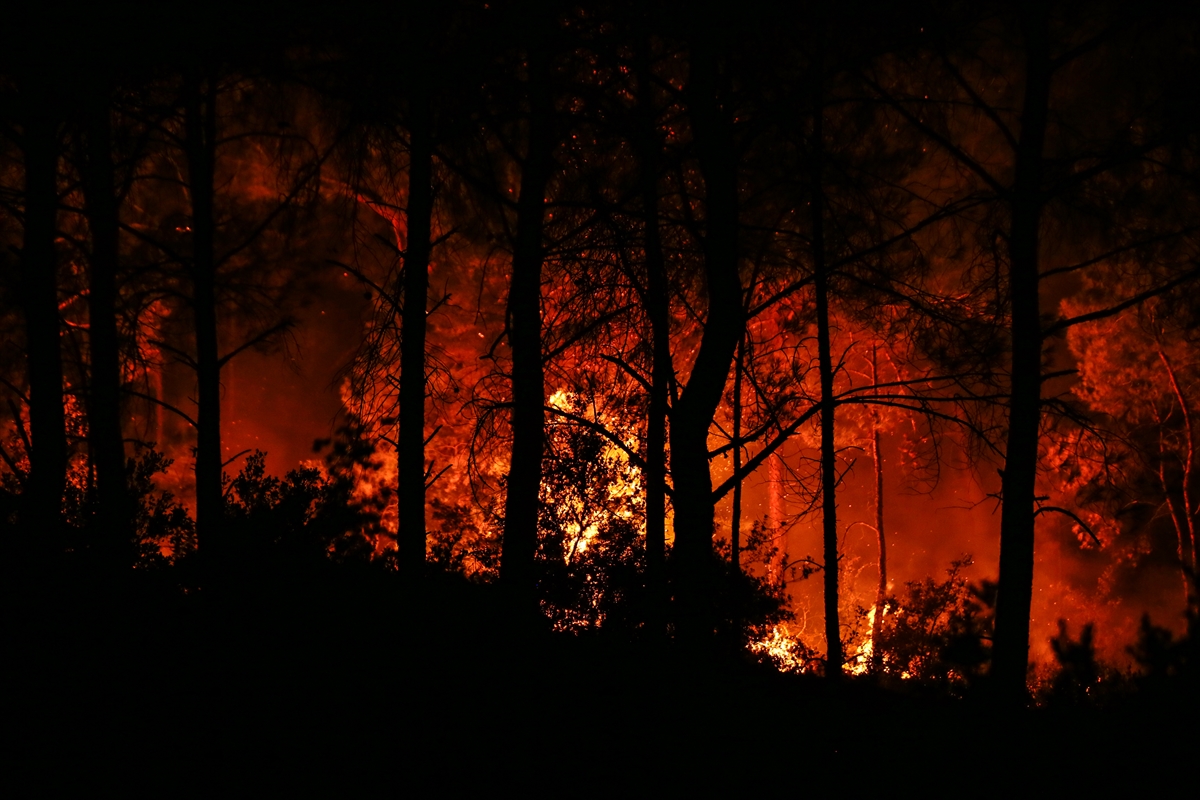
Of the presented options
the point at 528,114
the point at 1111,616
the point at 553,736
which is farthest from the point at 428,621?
the point at 1111,616

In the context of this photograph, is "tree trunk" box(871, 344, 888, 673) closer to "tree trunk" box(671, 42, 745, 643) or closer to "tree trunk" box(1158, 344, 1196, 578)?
"tree trunk" box(1158, 344, 1196, 578)

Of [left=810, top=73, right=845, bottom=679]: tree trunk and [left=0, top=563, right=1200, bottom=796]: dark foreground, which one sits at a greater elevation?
[left=810, top=73, right=845, bottom=679]: tree trunk

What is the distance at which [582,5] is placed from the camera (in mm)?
6898

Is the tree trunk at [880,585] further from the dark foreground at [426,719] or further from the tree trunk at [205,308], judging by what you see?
the tree trunk at [205,308]

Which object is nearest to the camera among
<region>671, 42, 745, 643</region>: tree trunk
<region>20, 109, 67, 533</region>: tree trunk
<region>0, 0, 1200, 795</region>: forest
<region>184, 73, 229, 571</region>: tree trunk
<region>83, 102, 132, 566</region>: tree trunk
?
<region>0, 0, 1200, 795</region>: forest

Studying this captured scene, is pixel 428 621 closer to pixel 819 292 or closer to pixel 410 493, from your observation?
pixel 410 493

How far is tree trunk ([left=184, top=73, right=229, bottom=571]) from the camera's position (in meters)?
7.66

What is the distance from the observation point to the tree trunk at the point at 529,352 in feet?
20.1

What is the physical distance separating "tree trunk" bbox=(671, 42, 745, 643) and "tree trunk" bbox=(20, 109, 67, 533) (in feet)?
17.2

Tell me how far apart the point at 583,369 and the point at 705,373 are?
412 centimetres

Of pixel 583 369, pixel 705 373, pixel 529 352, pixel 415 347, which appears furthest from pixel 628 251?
pixel 705 373

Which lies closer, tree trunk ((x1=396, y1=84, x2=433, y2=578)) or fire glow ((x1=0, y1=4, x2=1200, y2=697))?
fire glow ((x1=0, y1=4, x2=1200, y2=697))

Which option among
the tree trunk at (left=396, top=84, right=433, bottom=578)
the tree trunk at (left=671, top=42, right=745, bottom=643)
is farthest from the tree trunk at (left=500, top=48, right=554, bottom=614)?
the tree trunk at (left=671, top=42, right=745, bottom=643)

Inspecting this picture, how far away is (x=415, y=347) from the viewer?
21.0 feet
